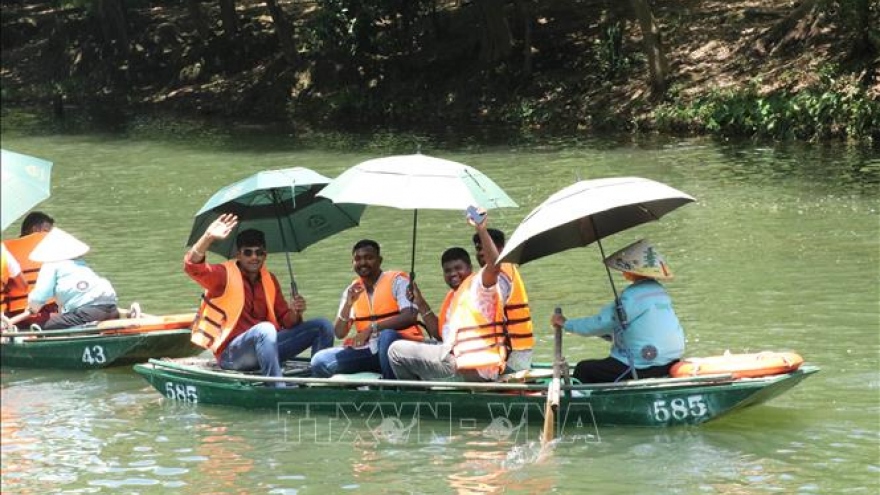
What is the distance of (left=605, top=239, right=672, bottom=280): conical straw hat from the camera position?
9133 millimetres

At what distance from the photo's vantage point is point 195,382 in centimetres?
1073

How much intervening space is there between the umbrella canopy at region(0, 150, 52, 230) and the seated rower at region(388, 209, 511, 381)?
5188mm

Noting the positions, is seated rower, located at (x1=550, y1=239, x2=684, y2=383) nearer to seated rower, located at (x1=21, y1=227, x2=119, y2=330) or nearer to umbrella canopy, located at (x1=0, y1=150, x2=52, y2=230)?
seated rower, located at (x1=21, y1=227, x2=119, y2=330)

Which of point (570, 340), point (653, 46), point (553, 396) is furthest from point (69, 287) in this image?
point (653, 46)

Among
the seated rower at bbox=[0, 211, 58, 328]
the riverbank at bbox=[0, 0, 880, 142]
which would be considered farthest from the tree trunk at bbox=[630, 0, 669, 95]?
the seated rower at bbox=[0, 211, 58, 328]

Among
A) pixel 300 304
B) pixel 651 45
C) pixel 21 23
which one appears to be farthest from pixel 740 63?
pixel 21 23

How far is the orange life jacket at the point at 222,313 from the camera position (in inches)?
404

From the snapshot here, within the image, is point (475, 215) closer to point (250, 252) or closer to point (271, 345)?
point (250, 252)

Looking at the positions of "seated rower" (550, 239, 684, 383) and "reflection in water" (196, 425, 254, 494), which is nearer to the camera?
"reflection in water" (196, 425, 254, 494)

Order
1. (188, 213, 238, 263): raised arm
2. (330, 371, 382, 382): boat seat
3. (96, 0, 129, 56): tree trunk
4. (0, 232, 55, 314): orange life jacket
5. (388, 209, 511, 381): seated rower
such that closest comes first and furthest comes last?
(188, 213, 238, 263): raised arm
(388, 209, 511, 381): seated rower
(330, 371, 382, 382): boat seat
(0, 232, 55, 314): orange life jacket
(96, 0, 129, 56): tree trunk

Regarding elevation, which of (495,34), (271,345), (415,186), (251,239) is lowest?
(271,345)

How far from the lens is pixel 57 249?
451 inches

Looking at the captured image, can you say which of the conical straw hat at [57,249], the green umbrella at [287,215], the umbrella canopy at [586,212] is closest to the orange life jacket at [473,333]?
the umbrella canopy at [586,212]

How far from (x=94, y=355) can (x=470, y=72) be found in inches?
830
